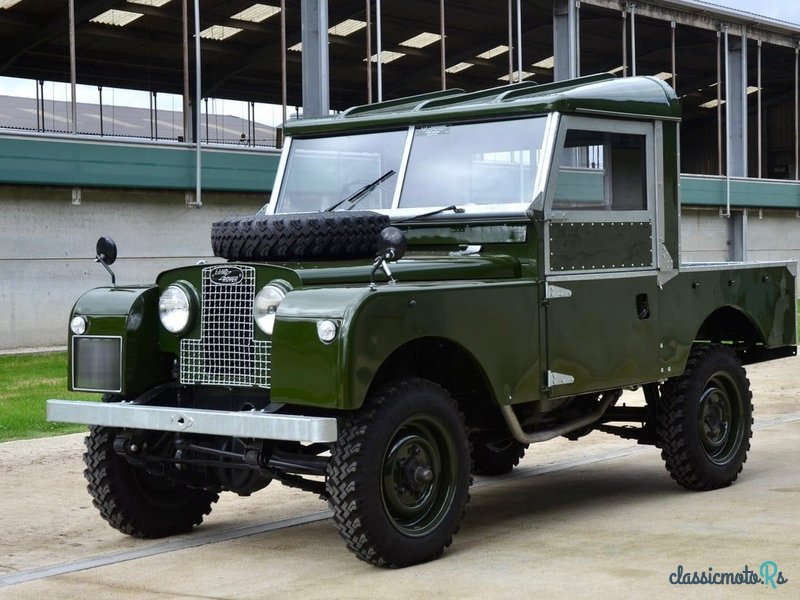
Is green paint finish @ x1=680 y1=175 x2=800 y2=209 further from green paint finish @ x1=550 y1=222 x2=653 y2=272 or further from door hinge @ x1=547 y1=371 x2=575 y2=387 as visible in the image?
door hinge @ x1=547 y1=371 x2=575 y2=387

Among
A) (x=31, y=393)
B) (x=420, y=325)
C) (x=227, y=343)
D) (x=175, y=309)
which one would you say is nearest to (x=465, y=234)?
(x=420, y=325)

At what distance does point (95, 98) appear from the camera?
3080 centimetres

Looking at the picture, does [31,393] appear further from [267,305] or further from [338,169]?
[267,305]

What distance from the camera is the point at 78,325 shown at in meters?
7.27

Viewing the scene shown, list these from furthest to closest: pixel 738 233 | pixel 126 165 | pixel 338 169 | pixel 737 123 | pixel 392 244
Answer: pixel 737 123 < pixel 738 233 < pixel 126 165 < pixel 338 169 < pixel 392 244

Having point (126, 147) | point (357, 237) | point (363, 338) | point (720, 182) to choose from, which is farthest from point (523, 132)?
point (720, 182)

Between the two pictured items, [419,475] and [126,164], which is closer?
[419,475]

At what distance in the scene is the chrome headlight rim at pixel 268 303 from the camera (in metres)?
6.54

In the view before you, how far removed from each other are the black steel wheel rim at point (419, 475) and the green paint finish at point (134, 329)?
1.58 m

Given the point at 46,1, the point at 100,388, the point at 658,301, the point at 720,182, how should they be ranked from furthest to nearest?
the point at 720,182 → the point at 46,1 → the point at 658,301 → the point at 100,388

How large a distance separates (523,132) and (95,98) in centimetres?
2479

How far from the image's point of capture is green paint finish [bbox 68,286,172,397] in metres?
7.07

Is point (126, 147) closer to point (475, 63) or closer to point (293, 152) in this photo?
point (293, 152)

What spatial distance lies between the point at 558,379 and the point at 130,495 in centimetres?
251
